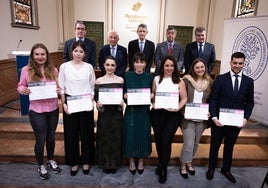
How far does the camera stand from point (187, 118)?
2354 millimetres

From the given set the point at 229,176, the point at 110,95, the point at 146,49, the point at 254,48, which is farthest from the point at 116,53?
the point at 254,48

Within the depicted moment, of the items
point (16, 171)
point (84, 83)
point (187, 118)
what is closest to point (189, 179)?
point (187, 118)

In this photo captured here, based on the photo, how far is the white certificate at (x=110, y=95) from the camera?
2.26 m

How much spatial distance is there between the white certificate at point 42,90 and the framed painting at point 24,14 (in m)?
3.01

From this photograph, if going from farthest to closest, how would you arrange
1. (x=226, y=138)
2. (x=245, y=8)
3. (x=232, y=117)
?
(x=245, y=8)
(x=226, y=138)
(x=232, y=117)

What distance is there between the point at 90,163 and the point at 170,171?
3.24ft

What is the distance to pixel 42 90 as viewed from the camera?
2184mm

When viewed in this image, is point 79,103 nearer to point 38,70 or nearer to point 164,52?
point 38,70

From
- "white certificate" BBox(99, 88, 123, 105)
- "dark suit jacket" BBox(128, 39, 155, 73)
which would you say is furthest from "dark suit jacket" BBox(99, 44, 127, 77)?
"white certificate" BBox(99, 88, 123, 105)

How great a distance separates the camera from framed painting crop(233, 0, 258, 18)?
198 inches

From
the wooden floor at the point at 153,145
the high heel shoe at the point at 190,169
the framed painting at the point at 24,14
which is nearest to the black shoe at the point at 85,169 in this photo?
the wooden floor at the point at 153,145

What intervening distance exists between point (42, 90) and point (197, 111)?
62.3 inches

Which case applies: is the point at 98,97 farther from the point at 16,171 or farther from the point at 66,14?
the point at 66,14

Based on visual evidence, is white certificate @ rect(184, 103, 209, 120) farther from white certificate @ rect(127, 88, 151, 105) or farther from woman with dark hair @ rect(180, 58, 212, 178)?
white certificate @ rect(127, 88, 151, 105)
